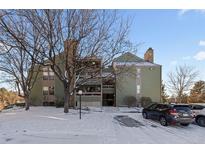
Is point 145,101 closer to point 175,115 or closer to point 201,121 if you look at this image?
point 201,121

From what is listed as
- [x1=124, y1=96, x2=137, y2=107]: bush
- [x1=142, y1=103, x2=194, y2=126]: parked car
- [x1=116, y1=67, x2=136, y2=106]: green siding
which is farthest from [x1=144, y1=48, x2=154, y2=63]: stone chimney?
[x1=142, y1=103, x2=194, y2=126]: parked car

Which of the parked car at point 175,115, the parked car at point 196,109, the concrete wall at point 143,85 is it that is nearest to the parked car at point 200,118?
the parked car at point 196,109

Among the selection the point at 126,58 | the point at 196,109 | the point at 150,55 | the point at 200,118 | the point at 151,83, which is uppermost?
the point at 150,55

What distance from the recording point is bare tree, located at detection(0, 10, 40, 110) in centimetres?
1705

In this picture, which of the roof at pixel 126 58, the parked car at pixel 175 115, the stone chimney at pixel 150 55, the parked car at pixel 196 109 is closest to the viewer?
the parked car at pixel 175 115

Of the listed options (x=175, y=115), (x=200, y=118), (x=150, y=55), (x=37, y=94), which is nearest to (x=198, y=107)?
(x=200, y=118)

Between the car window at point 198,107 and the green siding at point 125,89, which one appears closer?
the car window at point 198,107

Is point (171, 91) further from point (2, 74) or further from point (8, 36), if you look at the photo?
point (8, 36)

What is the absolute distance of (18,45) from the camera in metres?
18.5

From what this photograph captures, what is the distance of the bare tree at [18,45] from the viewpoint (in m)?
17.0

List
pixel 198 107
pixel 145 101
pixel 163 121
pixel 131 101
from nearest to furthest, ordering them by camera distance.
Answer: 1. pixel 163 121
2. pixel 198 107
3. pixel 145 101
4. pixel 131 101

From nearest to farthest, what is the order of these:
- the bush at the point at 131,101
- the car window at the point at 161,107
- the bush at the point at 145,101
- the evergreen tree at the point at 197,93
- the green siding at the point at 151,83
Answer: the car window at the point at 161,107 → the bush at the point at 145,101 → the bush at the point at 131,101 → the green siding at the point at 151,83 → the evergreen tree at the point at 197,93

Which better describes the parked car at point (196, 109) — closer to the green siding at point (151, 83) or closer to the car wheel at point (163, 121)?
the car wheel at point (163, 121)
